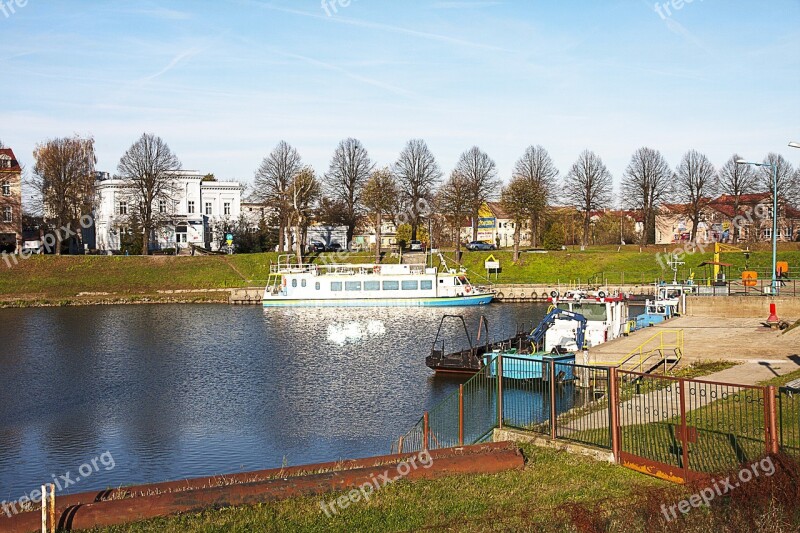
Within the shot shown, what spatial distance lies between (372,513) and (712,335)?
27.0 m

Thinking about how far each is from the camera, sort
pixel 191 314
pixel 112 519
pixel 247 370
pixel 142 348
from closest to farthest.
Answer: pixel 112 519 → pixel 247 370 → pixel 142 348 → pixel 191 314

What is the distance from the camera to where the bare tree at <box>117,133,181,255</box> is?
86.5 meters

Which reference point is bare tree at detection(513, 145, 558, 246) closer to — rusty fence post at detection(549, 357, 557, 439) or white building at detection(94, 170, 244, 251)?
white building at detection(94, 170, 244, 251)

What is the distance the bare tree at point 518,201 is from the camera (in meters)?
82.5

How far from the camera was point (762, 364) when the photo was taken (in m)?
26.2

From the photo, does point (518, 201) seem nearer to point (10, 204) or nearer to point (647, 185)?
point (647, 185)

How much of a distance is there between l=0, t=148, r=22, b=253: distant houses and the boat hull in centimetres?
3315

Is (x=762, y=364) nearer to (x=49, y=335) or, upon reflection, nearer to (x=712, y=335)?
(x=712, y=335)

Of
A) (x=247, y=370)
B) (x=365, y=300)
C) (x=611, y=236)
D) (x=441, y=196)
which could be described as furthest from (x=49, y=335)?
(x=611, y=236)

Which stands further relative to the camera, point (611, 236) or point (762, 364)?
point (611, 236)

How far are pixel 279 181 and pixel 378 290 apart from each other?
31.2 metres

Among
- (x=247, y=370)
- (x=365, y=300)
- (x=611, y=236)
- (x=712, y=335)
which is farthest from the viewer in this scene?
(x=611, y=236)

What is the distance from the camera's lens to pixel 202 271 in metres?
79.7

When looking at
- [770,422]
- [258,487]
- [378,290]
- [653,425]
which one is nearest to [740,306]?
[653,425]
